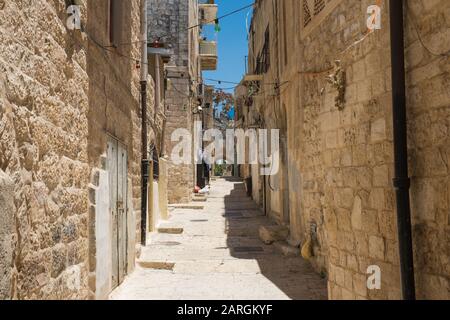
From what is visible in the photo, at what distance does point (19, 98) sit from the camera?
9.71 ft

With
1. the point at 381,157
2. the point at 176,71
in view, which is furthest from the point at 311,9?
the point at 176,71

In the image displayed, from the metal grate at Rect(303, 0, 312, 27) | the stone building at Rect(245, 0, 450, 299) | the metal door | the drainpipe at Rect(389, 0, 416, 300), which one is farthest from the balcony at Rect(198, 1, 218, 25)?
the drainpipe at Rect(389, 0, 416, 300)

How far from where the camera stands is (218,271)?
8.02m

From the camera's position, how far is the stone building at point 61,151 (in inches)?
111

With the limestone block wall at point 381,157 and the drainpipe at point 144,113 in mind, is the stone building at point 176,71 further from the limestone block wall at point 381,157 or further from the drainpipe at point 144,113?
the limestone block wall at point 381,157

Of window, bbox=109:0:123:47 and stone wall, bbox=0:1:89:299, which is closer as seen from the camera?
stone wall, bbox=0:1:89:299

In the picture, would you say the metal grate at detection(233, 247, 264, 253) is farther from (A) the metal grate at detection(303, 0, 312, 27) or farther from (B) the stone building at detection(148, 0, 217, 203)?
(B) the stone building at detection(148, 0, 217, 203)

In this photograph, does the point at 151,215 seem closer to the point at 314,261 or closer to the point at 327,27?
the point at 314,261

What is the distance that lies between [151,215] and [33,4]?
29.3 ft

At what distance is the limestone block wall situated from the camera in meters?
3.05

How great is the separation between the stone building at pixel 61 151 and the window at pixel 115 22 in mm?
15

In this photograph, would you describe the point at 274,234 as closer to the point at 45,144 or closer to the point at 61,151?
the point at 61,151

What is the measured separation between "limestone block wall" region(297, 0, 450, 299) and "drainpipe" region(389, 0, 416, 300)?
0.18ft

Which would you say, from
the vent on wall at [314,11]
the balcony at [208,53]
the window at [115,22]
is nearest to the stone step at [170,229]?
the vent on wall at [314,11]
